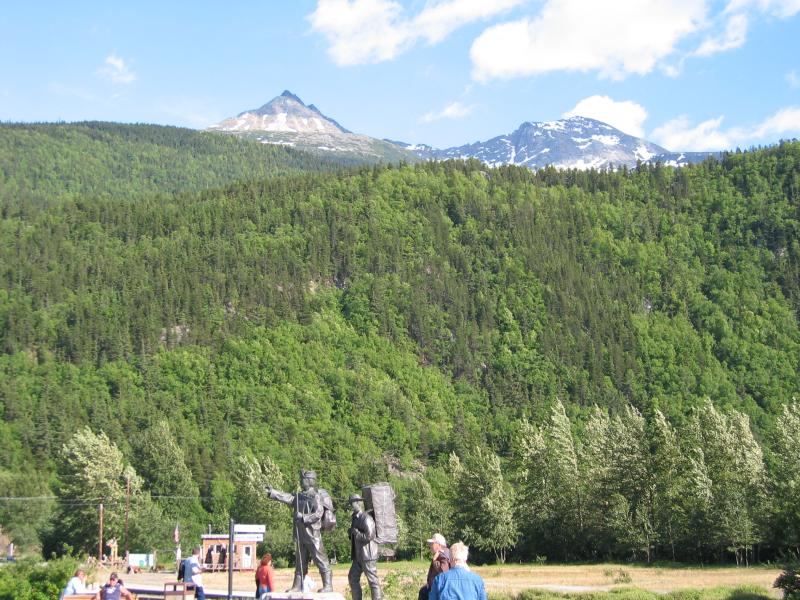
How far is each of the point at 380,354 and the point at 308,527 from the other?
131 m

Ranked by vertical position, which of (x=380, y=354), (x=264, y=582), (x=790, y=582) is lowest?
(x=790, y=582)

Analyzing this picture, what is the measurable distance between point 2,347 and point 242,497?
65.8m

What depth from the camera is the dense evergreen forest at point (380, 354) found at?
298 feet

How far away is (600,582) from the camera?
4394cm

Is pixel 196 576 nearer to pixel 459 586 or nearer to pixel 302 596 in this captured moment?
pixel 302 596

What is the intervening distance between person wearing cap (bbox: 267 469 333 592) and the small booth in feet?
87.7

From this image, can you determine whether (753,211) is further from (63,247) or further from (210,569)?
(210,569)

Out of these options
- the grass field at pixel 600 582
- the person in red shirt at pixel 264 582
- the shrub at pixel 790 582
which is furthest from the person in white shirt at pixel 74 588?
the shrub at pixel 790 582

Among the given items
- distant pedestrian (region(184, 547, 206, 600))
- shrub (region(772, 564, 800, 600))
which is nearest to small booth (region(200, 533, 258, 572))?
distant pedestrian (region(184, 547, 206, 600))

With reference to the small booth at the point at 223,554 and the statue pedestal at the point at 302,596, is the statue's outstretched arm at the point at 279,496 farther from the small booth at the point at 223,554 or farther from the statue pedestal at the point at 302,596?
the small booth at the point at 223,554

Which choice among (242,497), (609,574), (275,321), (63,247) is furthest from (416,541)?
(63,247)

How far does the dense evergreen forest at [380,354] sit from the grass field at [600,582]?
18856 millimetres

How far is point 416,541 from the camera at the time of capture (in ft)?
298

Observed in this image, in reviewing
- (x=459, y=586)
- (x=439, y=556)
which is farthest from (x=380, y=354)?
(x=459, y=586)
